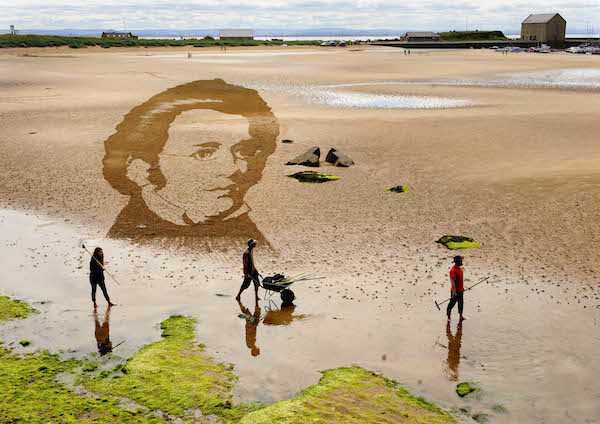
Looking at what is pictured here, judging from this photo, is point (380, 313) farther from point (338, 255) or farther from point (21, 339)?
point (21, 339)

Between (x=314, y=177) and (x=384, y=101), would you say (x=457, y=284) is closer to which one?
(x=314, y=177)

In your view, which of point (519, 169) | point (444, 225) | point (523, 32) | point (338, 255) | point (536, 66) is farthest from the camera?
point (523, 32)

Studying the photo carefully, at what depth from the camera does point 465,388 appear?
415 inches

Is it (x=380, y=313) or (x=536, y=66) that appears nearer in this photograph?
(x=380, y=313)

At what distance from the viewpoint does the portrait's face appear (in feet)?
70.0

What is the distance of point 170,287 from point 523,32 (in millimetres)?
147949

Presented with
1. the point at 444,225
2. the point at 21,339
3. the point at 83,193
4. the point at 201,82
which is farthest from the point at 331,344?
the point at 201,82

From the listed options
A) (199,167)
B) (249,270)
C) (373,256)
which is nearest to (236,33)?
(199,167)

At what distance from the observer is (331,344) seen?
12.2 m

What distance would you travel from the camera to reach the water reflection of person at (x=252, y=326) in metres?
12.1

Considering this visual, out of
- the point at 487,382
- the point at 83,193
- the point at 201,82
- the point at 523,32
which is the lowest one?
the point at 487,382

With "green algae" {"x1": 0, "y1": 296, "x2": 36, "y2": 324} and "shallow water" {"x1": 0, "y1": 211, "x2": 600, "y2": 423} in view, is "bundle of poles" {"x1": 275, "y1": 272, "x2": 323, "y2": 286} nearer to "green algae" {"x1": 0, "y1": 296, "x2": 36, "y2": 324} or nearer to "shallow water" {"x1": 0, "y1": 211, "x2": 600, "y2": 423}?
"shallow water" {"x1": 0, "y1": 211, "x2": 600, "y2": 423}

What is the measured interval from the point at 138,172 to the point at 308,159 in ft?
25.3

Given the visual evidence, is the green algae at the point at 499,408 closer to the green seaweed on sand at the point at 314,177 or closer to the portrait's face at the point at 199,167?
the portrait's face at the point at 199,167
